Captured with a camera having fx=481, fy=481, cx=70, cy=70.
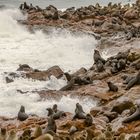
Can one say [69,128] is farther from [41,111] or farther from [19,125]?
[41,111]

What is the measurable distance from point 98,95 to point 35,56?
1283cm

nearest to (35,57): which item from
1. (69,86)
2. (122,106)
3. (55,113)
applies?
(69,86)

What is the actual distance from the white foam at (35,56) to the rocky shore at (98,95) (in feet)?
2.08

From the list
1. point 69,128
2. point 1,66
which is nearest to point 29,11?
point 1,66

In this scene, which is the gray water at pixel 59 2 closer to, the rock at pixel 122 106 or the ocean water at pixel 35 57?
the ocean water at pixel 35 57

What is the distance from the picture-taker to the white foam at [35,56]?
59.9ft

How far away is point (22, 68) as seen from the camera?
82.3 feet

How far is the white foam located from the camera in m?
18.3

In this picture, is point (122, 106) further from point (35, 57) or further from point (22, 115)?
point (35, 57)

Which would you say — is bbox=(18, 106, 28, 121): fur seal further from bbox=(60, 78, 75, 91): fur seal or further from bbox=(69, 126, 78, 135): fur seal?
bbox=(60, 78, 75, 91): fur seal

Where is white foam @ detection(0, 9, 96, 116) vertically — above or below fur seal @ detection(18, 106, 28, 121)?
above

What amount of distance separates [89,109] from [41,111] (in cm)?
172

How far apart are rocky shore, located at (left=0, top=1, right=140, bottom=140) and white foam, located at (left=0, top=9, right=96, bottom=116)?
0.63 metres

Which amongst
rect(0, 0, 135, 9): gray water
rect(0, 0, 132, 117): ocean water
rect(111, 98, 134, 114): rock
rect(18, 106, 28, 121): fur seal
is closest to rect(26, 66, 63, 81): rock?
rect(0, 0, 132, 117): ocean water
